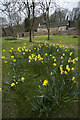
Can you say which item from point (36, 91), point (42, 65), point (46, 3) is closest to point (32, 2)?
point (46, 3)

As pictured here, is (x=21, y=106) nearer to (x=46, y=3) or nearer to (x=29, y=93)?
(x=29, y=93)

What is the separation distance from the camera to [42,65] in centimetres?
268

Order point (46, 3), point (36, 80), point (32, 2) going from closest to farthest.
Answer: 1. point (36, 80)
2. point (32, 2)
3. point (46, 3)

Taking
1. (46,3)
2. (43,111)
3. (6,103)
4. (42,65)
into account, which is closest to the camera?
(43,111)

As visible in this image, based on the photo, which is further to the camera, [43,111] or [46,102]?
[46,102]

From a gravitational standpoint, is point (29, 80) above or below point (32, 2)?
below

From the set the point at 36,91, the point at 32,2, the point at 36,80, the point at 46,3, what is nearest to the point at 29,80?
the point at 36,80

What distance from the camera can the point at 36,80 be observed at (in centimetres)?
233

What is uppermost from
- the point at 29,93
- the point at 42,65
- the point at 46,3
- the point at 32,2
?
the point at 46,3

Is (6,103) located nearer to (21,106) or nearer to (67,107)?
(21,106)

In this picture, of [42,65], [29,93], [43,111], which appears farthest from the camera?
[42,65]

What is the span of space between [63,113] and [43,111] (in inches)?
13.5

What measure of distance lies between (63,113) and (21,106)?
29.7 inches

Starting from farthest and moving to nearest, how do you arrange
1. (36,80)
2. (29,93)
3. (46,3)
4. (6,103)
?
(46,3)
(36,80)
(29,93)
(6,103)
